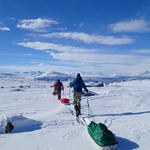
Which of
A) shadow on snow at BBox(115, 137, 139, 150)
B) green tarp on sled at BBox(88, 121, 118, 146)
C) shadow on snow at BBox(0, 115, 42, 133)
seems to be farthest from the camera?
shadow on snow at BBox(0, 115, 42, 133)

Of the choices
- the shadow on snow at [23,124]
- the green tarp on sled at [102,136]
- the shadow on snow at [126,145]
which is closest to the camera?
the green tarp on sled at [102,136]

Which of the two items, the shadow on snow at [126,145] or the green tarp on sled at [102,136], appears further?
the shadow on snow at [126,145]

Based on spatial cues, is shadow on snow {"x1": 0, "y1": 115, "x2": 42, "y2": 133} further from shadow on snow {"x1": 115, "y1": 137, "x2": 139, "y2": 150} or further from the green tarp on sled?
shadow on snow {"x1": 115, "y1": 137, "x2": 139, "y2": 150}

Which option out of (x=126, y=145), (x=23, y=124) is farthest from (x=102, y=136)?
(x=23, y=124)

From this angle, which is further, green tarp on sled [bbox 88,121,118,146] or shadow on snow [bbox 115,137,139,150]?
shadow on snow [bbox 115,137,139,150]

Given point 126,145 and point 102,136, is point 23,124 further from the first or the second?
point 126,145

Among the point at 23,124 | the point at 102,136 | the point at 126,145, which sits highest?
the point at 102,136

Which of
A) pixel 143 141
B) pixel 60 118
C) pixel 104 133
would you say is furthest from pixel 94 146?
pixel 60 118

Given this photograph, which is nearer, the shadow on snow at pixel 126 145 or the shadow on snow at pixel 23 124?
the shadow on snow at pixel 126 145

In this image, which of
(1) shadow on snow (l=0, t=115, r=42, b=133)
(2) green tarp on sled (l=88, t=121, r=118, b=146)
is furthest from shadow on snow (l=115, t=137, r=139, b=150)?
(1) shadow on snow (l=0, t=115, r=42, b=133)

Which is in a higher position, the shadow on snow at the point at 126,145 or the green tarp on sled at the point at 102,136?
the green tarp on sled at the point at 102,136

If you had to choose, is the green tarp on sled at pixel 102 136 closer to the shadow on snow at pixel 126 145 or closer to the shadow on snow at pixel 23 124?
the shadow on snow at pixel 126 145

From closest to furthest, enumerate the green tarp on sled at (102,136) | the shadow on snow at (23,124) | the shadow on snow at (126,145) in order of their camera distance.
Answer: the green tarp on sled at (102,136) → the shadow on snow at (126,145) → the shadow on snow at (23,124)

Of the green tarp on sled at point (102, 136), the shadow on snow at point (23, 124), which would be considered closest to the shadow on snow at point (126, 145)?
the green tarp on sled at point (102, 136)
